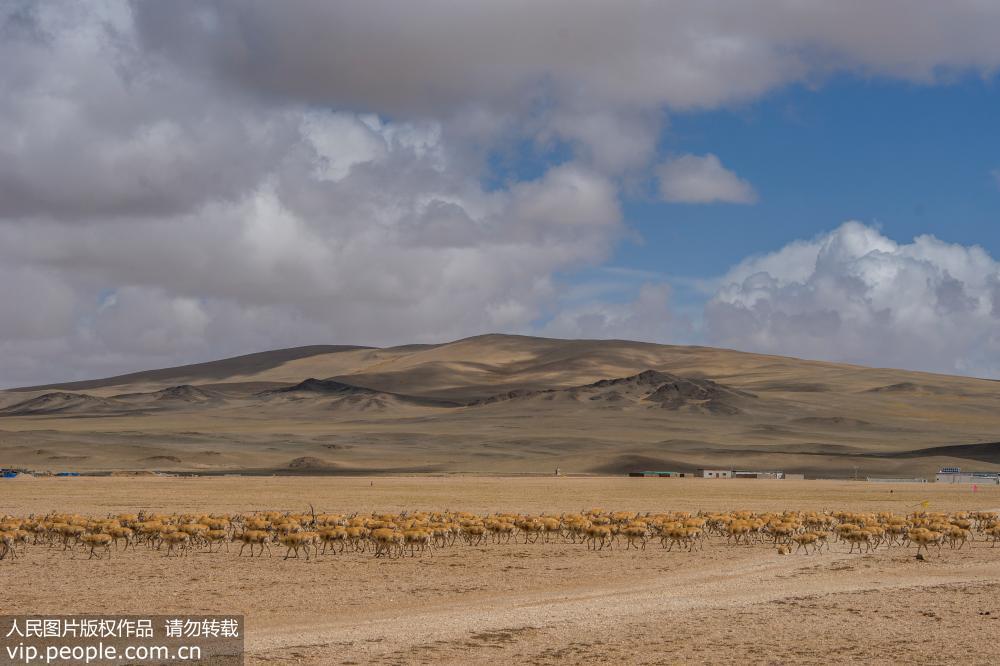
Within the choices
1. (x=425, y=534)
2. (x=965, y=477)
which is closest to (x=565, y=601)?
(x=425, y=534)

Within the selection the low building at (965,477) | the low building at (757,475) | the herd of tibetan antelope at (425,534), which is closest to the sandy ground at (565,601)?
the herd of tibetan antelope at (425,534)

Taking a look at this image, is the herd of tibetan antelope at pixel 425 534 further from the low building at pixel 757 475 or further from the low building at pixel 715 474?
the low building at pixel 757 475

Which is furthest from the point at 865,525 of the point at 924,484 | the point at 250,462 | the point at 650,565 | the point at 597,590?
the point at 250,462

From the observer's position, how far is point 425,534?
3234cm

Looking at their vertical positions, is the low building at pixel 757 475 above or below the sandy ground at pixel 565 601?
above

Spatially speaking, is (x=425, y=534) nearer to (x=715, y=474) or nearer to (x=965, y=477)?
(x=715, y=474)

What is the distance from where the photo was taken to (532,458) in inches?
5340

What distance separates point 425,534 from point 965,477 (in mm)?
83548

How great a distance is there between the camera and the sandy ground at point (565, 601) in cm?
1777

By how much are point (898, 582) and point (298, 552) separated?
16.2 meters

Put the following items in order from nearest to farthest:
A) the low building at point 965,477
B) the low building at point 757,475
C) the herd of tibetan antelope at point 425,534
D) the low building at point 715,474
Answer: the herd of tibetan antelope at point 425,534
the low building at point 965,477
the low building at point 715,474
the low building at point 757,475

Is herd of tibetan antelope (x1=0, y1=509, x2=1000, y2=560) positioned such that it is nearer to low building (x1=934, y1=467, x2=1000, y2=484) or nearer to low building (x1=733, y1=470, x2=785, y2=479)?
low building (x1=934, y1=467, x2=1000, y2=484)

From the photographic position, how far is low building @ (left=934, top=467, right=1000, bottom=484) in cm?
10038

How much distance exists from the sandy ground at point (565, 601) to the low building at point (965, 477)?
7166 cm
